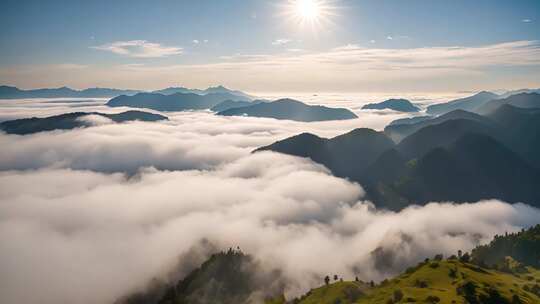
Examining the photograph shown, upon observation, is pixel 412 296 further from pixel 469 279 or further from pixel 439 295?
pixel 469 279

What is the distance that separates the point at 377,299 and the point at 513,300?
6112 cm

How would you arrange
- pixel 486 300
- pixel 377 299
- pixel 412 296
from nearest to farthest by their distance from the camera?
1. pixel 486 300
2. pixel 412 296
3. pixel 377 299

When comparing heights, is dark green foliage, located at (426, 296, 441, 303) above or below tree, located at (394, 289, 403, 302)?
above

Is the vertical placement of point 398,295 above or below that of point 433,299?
below

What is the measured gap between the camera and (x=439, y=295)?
176250 millimetres

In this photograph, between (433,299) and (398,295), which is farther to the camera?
(398,295)

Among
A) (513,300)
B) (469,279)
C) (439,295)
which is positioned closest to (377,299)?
(439,295)

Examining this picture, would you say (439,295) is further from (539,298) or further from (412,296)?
(539,298)

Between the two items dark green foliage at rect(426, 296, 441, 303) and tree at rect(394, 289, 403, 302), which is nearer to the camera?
dark green foliage at rect(426, 296, 441, 303)

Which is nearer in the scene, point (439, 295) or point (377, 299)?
point (439, 295)

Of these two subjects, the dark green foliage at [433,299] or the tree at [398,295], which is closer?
the dark green foliage at [433,299]

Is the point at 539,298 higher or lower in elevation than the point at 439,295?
lower

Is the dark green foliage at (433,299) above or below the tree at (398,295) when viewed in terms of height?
above

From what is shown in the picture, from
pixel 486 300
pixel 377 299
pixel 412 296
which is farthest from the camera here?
pixel 377 299
